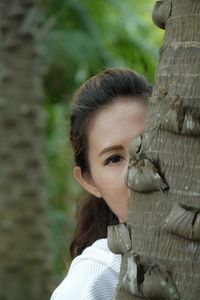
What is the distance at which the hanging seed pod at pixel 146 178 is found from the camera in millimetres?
1666

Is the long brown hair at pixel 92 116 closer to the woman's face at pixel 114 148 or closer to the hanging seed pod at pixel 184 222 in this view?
the woman's face at pixel 114 148

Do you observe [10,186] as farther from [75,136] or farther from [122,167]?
[122,167]

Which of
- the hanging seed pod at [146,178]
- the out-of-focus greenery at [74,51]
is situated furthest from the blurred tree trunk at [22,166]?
the hanging seed pod at [146,178]

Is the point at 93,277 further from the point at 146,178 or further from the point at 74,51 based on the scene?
the point at 74,51

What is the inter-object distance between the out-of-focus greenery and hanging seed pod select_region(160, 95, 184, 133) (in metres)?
5.18

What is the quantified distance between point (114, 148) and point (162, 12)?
813 millimetres

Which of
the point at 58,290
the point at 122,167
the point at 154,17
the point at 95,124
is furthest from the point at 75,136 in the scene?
the point at 154,17

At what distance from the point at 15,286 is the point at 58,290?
290 centimetres

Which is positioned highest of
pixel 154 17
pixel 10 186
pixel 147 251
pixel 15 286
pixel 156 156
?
pixel 154 17

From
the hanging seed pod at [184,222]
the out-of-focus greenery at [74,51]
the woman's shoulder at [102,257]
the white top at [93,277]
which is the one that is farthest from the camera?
the out-of-focus greenery at [74,51]

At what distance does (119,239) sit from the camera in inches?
69.9

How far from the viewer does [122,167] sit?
250 centimetres

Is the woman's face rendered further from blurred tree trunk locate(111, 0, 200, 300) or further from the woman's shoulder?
blurred tree trunk locate(111, 0, 200, 300)

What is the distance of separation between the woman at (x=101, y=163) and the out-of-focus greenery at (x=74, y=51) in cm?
383
